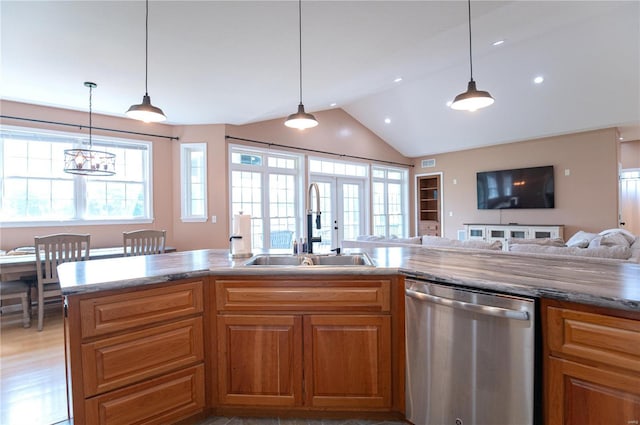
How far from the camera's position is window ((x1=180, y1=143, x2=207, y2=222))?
532 cm

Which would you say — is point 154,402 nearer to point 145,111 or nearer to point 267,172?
point 145,111

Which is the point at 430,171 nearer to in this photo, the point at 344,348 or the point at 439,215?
the point at 439,215

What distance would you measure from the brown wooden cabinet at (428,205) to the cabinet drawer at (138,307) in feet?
26.5

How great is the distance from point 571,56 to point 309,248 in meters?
5.30

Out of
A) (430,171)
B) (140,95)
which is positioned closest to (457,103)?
(140,95)

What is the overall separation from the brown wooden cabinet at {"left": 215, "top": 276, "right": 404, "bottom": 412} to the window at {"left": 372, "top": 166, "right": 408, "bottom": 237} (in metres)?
6.33

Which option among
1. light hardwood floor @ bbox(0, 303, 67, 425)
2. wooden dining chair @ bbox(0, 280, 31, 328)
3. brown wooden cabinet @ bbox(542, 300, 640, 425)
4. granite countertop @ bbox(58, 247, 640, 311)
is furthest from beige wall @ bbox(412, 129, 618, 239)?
wooden dining chair @ bbox(0, 280, 31, 328)

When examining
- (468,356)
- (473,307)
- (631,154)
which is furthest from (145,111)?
(631,154)

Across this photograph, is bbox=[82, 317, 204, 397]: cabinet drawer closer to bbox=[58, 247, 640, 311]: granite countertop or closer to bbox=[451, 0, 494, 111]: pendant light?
bbox=[58, 247, 640, 311]: granite countertop

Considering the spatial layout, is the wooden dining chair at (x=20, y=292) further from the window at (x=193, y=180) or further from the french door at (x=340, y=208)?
the french door at (x=340, y=208)

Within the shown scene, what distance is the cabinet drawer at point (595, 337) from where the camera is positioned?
3.68ft

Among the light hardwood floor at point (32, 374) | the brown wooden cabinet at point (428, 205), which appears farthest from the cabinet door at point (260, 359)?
the brown wooden cabinet at point (428, 205)

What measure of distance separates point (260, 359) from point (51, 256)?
3.03m

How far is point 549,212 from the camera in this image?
6.82 m
